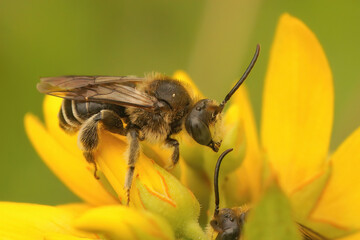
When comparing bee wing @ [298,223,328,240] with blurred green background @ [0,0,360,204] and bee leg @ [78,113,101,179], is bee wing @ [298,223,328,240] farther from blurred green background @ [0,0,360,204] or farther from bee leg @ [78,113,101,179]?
blurred green background @ [0,0,360,204]

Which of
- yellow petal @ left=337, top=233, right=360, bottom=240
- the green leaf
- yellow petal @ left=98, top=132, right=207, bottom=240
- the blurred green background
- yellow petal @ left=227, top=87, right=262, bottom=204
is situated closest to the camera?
the green leaf

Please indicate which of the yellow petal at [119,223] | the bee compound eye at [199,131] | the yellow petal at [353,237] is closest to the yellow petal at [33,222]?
the yellow petal at [119,223]

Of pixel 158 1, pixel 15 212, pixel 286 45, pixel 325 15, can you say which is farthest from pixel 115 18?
pixel 15 212

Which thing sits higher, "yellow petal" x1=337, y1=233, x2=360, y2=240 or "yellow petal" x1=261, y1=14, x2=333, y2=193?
"yellow petal" x1=261, y1=14, x2=333, y2=193

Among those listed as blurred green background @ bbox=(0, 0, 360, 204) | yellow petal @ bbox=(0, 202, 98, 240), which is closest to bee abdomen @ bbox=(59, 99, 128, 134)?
yellow petal @ bbox=(0, 202, 98, 240)

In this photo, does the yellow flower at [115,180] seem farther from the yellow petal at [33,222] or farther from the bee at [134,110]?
the yellow petal at [33,222]

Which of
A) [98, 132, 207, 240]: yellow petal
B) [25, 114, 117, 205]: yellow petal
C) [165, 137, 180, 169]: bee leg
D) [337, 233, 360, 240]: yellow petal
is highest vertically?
[165, 137, 180, 169]: bee leg

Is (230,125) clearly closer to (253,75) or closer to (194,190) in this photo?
(194,190)
